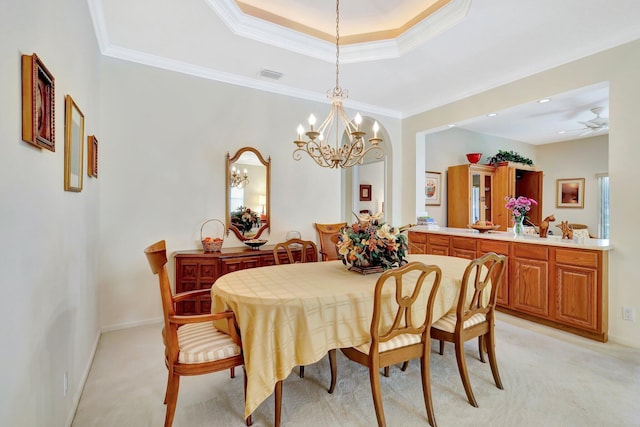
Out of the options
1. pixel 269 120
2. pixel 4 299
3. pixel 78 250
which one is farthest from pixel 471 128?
pixel 4 299

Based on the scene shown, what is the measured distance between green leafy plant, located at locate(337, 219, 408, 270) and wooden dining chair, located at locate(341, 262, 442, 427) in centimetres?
32

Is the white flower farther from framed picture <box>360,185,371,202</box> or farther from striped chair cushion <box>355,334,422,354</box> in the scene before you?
framed picture <box>360,185,371,202</box>

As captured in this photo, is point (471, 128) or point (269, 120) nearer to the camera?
point (269, 120)

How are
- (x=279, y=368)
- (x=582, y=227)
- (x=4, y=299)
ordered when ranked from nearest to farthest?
(x=4, y=299), (x=279, y=368), (x=582, y=227)

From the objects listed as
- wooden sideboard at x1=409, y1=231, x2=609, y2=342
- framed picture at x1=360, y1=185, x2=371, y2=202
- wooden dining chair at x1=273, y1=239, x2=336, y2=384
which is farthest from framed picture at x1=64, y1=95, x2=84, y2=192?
framed picture at x1=360, y1=185, x2=371, y2=202

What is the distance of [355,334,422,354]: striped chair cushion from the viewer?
1.86m

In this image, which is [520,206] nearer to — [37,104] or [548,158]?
[37,104]

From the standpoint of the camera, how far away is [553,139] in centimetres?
720

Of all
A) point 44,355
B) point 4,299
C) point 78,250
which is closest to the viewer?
point 4,299

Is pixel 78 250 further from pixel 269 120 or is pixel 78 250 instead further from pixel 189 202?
pixel 269 120

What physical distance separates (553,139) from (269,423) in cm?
826

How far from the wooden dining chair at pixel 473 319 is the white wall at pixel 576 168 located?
6435mm

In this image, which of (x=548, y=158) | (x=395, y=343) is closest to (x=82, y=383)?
(x=395, y=343)

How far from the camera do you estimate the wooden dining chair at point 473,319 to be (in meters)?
2.05
